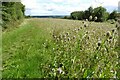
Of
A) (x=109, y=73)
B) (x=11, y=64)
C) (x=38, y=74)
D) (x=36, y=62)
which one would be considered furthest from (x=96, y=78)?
(x=11, y=64)

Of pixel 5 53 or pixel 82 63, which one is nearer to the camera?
pixel 82 63

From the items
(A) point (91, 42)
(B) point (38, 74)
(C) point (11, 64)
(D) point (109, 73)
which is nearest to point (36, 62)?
(C) point (11, 64)

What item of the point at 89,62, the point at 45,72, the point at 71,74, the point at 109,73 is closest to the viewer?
the point at 109,73

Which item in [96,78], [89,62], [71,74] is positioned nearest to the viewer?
[96,78]

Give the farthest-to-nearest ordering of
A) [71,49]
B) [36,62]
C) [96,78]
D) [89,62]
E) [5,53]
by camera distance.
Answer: [5,53] → [36,62] → [71,49] → [89,62] → [96,78]

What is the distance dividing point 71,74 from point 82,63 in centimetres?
54

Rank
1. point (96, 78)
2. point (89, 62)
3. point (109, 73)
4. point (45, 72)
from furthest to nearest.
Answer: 1. point (45, 72)
2. point (89, 62)
3. point (109, 73)
4. point (96, 78)

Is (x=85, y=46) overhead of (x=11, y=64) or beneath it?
overhead

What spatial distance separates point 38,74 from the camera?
604 cm

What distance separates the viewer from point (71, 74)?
15.6 feet

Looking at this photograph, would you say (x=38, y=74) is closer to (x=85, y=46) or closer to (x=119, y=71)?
(x=85, y=46)

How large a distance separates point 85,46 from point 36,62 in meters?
1.93

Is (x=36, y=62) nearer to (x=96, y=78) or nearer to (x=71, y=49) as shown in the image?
(x=71, y=49)

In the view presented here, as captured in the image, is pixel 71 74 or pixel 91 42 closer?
pixel 71 74
